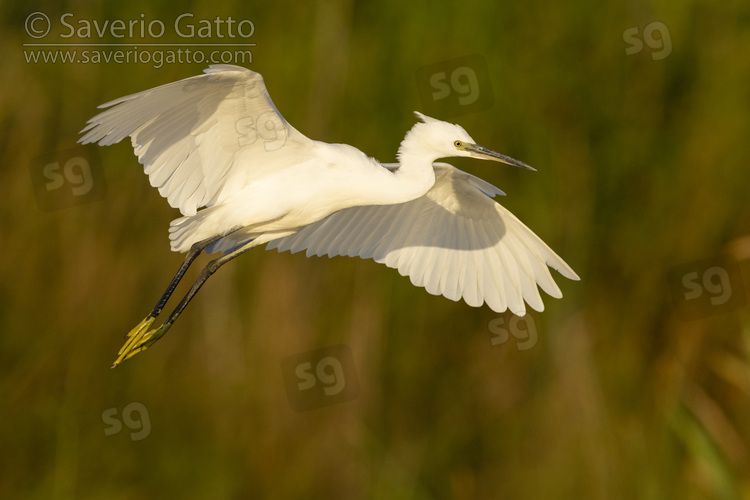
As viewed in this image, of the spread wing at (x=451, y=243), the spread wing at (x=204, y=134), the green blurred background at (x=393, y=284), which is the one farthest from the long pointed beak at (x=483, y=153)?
the green blurred background at (x=393, y=284)

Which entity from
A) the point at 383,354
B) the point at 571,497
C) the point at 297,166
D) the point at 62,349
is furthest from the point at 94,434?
the point at 571,497

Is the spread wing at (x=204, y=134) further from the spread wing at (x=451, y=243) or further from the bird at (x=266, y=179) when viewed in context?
the spread wing at (x=451, y=243)

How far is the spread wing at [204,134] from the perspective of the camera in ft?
9.37

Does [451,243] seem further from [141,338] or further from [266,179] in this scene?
[141,338]

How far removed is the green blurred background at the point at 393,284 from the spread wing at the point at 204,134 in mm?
697

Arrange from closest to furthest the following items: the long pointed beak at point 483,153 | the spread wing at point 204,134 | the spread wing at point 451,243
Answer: the spread wing at point 204,134
the long pointed beak at point 483,153
the spread wing at point 451,243

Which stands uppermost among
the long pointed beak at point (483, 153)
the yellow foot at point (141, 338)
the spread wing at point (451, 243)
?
the long pointed beak at point (483, 153)

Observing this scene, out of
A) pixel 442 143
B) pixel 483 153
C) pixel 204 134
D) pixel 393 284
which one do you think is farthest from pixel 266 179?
pixel 393 284

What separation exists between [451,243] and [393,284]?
0.30 meters

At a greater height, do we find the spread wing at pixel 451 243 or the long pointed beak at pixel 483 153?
the long pointed beak at pixel 483 153

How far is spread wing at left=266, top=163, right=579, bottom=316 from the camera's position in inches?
141

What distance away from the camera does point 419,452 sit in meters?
3.64

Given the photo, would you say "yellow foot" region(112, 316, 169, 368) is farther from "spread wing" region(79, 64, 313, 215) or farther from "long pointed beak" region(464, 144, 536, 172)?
"long pointed beak" region(464, 144, 536, 172)

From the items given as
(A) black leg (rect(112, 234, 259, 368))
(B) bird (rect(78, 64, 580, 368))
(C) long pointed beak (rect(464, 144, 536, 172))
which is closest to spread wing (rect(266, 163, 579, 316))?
(B) bird (rect(78, 64, 580, 368))
